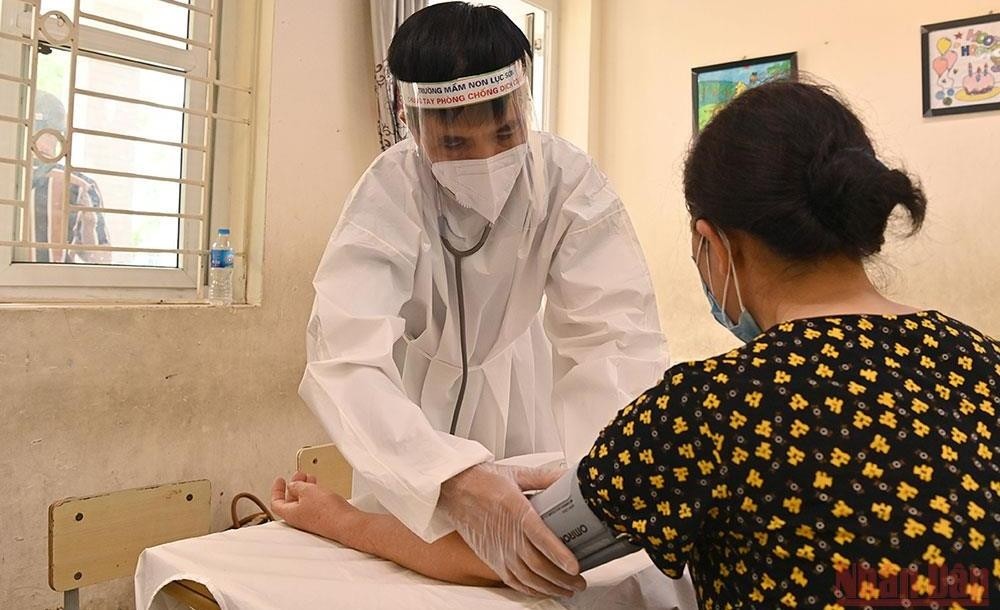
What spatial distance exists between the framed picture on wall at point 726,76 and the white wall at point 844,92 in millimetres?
38

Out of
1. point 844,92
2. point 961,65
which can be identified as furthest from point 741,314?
point 961,65

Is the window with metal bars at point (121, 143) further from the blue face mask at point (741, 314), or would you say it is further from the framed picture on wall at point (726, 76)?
the framed picture on wall at point (726, 76)

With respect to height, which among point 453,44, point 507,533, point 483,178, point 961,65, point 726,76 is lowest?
point 507,533

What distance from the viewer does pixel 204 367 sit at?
211cm

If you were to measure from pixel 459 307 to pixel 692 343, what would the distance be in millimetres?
1924

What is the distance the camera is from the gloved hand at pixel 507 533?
0.92m

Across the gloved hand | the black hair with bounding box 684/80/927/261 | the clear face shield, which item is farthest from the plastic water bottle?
the black hair with bounding box 684/80/927/261

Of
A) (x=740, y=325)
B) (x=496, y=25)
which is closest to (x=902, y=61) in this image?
(x=496, y=25)

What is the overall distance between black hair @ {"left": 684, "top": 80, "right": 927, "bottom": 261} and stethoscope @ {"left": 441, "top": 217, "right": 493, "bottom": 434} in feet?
2.30

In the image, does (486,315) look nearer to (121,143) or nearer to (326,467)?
(326,467)

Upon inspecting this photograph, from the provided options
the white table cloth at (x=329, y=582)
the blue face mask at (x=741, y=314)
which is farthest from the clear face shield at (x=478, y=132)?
the white table cloth at (x=329, y=582)

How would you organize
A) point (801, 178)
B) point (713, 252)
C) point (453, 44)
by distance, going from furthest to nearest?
point (453, 44) < point (713, 252) < point (801, 178)

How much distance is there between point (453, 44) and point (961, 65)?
2075mm

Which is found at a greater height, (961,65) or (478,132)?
(961,65)
